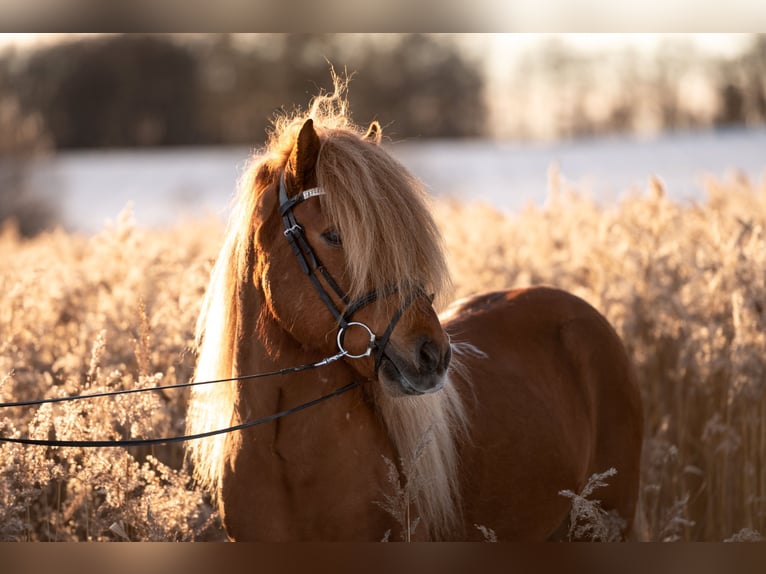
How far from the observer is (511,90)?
1011 centimetres

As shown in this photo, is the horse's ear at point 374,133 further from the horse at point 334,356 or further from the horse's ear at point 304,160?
the horse's ear at point 304,160

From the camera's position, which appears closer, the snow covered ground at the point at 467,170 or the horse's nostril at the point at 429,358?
the horse's nostril at the point at 429,358

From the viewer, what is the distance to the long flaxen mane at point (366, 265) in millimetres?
2619

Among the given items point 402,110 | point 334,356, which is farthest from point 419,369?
point 402,110

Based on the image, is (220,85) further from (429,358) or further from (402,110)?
(429,358)

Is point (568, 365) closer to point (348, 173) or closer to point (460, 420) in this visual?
point (460, 420)

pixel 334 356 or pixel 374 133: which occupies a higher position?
pixel 374 133

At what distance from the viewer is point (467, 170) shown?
12984 millimetres

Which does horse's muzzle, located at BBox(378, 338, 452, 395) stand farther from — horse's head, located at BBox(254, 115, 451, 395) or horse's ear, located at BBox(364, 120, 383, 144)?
horse's ear, located at BBox(364, 120, 383, 144)

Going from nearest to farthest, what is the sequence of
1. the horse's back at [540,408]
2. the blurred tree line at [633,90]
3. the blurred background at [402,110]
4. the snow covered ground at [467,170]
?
the horse's back at [540,408] < the blurred tree line at [633,90] < the blurred background at [402,110] < the snow covered ground at [467,170]

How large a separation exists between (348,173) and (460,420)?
1067mm

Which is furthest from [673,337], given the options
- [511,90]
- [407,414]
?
[511,90]

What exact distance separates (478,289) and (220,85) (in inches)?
330

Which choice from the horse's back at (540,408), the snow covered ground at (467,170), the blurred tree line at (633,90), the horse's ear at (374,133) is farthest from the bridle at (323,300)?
the blurred tree line at (633,90)
